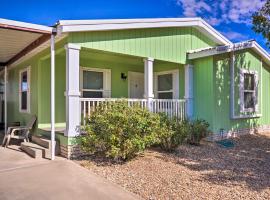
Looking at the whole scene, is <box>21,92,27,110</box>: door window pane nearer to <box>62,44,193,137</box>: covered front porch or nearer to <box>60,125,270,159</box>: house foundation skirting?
<box>62,44,193,137</box>: covered front porch

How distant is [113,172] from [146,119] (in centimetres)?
149

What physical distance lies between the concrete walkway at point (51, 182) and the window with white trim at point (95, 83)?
137 inches

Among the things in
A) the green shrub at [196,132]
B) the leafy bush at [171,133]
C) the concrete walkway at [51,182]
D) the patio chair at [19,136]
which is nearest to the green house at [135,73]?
the patio chair at [19,136]

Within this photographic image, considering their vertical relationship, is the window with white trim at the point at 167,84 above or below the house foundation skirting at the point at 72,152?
above

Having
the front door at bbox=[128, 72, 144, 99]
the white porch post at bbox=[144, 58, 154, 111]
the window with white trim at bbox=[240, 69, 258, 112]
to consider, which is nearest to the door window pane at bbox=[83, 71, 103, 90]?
the front door at bbox=[128, 72, 144, 99]

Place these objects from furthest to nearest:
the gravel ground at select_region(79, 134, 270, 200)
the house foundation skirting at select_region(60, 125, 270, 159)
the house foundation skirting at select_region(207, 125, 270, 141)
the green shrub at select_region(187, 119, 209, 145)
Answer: the house foundation skirting at select_region(207, 125, 270, 141) → the green shrub at select_region(187, 119, 209, 145) → the house foundation skirting at select_region(60, 125, 270, 159) → the gravel ground at select_region(79, 134, 270, 200)

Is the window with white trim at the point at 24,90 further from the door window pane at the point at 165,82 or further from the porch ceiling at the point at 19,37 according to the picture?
Result: the door window pane at the point at 165,82

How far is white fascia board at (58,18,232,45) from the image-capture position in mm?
5840

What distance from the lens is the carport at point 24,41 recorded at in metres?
5.44

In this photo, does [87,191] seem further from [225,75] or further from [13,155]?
[225,75]

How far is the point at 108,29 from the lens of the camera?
256 inches

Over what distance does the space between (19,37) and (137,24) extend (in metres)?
3.21

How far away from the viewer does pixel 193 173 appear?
16.6 feet

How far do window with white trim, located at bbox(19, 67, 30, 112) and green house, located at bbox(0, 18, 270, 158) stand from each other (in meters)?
0.02
